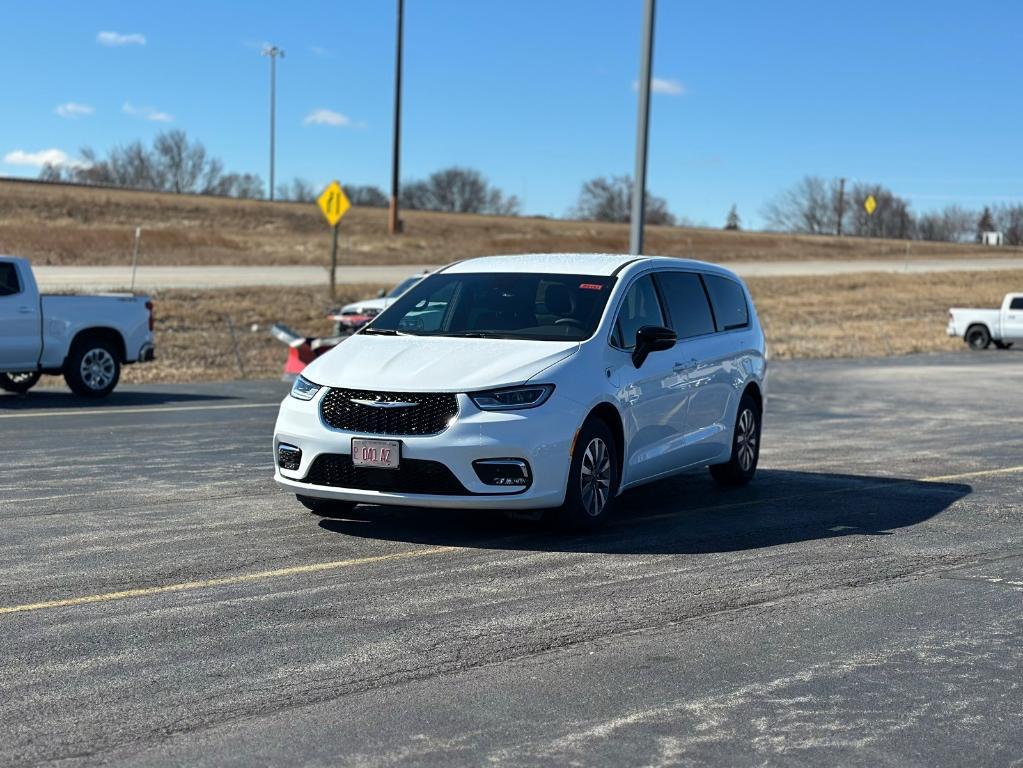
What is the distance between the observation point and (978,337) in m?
36.8

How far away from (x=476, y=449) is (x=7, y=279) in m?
12.0

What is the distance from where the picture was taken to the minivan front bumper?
8078 mm

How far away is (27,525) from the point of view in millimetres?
8852

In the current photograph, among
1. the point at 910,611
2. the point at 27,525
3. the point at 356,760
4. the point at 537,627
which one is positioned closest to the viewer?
the point at 356,760

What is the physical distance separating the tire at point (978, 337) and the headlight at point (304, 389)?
100 ft

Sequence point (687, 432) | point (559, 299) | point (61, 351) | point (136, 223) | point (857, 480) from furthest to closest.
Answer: point (136, 223)
point (61, 351)
point (857, 480)
point (687, 432)
point (559, 299)

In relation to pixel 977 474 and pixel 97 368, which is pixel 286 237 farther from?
pixel 977 474

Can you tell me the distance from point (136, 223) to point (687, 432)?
57.7 m

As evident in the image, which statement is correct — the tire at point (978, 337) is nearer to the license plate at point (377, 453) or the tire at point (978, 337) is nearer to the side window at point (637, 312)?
the side window at point (637, 312)

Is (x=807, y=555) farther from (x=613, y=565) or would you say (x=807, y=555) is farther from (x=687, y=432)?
(x=687, y=432)

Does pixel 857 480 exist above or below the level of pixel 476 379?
below

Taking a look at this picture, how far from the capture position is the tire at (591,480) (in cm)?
848

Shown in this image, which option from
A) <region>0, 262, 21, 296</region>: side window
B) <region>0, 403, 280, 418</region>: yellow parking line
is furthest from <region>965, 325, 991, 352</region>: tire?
<region>0, 262, 21, 296</region>: side window

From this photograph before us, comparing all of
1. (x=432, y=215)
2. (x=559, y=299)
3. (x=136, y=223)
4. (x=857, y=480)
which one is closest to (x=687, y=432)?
(x=559, y=299)
